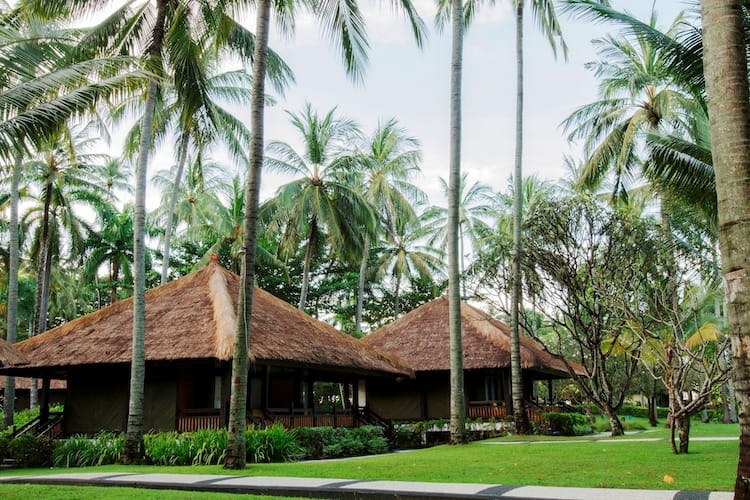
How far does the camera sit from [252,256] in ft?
34.8

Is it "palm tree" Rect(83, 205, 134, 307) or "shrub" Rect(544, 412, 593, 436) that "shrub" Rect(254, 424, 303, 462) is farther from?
"palm tree" Rect(83, 205, 134, 307)

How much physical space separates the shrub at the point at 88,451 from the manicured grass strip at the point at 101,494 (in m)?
5.09

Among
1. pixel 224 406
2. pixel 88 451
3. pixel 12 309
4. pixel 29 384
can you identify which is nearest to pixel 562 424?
pixel 224 406

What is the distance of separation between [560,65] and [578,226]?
6.51m

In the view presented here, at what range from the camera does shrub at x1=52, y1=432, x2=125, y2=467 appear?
12914mm

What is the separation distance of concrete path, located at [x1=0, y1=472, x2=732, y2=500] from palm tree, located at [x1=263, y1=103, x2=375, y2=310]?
1754 cm

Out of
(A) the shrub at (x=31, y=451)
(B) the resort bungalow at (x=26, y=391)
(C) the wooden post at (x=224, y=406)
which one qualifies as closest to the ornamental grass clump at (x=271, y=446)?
(C) the wooden post at (x=224, y=406)

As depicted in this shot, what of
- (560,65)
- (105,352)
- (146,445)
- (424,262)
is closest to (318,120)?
(560,65)

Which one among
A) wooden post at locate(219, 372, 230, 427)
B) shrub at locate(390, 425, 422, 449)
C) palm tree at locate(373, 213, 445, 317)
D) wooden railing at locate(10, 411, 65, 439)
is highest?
palm tree at locate(373, 213, 445, 317)

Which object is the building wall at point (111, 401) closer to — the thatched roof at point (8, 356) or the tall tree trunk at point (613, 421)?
the thatched roof at point (8, 356)

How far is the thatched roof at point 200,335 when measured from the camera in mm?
14328

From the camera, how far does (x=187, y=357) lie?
545 inches

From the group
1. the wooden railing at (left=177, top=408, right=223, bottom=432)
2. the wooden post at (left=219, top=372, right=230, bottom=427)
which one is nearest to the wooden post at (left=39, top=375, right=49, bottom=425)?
the wooden railing at (left=177, top=408, right=223, bottom=432)

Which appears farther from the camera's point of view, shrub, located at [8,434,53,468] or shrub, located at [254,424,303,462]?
shrub, located at [8,434,53,468]
